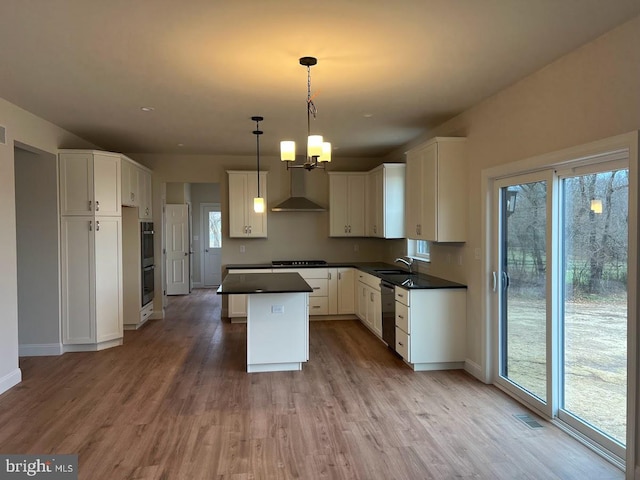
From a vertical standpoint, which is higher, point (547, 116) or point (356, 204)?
point (547, 116)

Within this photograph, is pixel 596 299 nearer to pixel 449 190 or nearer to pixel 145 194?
pixel 449 190

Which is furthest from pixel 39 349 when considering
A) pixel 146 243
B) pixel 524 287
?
pixel 524 287

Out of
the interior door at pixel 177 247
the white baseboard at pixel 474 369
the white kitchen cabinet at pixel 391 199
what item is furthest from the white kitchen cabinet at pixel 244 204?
the white baseboard at pixel 474 369

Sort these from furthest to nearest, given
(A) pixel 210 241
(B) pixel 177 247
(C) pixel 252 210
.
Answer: (A) pixel 210 241
(B) pixel 177 247
(C) pixel 252 210

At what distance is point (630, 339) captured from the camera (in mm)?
2447

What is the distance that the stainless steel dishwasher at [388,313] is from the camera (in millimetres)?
4812

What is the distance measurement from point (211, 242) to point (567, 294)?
874 centimetres

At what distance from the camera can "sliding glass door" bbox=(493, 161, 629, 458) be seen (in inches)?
107

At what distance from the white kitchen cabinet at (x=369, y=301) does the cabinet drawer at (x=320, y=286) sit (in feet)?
1.60

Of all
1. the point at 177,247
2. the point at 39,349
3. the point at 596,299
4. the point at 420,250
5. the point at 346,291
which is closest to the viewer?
the point at 596,299

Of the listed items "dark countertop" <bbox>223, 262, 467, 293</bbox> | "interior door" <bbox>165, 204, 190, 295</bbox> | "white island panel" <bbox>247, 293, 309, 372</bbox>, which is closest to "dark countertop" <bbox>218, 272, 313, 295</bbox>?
"white island panel" <bbox>247, 293, 309, 372</bbox>

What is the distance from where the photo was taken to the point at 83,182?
500 centimetres

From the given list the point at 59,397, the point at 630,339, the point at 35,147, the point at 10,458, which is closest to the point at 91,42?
the point at 35,147

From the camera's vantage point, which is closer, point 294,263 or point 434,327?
point 434,327
